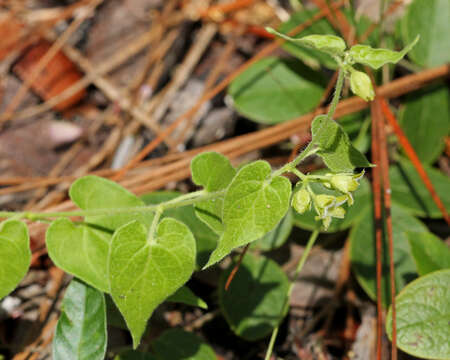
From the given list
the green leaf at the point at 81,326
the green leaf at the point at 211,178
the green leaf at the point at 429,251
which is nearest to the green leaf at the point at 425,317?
the green leaf at the point at 429,251

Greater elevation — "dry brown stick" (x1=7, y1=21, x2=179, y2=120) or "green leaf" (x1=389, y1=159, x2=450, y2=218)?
"dry brown stick" (x1=7, y1=21, x2=179, y2=120)

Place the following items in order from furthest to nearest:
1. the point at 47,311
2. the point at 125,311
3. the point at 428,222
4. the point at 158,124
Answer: the point at 158,124 < the point at 428,222 < the point at 47,311 < the point at 125,311

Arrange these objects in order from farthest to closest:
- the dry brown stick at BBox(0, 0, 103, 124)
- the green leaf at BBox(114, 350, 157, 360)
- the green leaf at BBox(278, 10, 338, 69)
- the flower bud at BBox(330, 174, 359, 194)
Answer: the dry brown stick at BBox(0, 0, 103, 124), the green leaf at BBox(278, 10, 338, 69), the green leaf at BBox(114, 350, 157, 360), the flower bud at BBox(330, 174, 359, 194)

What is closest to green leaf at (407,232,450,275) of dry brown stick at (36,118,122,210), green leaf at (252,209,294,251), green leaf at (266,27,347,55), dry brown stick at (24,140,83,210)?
green leaf at (252,209,294,251)

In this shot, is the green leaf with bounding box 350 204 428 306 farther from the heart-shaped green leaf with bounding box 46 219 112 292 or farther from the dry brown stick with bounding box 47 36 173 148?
the dry brown stick with bounding box 47 36 173 148

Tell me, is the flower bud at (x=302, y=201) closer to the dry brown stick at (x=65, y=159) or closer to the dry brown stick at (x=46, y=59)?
the dry brown stick at (x=65, y=159)

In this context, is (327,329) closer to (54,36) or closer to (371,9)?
(371,9)

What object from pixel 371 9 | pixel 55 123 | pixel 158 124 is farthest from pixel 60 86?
pixel 371 9
